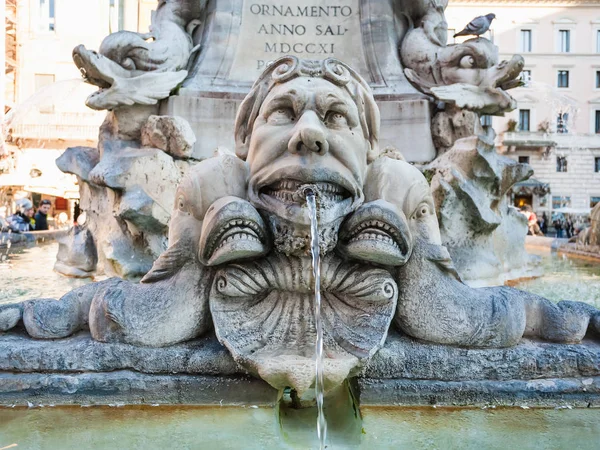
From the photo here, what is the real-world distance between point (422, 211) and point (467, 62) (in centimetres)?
321

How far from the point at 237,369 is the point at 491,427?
865mm

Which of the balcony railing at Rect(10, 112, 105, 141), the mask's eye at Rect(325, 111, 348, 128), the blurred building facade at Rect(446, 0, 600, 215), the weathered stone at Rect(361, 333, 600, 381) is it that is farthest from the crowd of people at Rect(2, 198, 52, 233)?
the blurred building facade at Rect(446, 0, 600, 215)

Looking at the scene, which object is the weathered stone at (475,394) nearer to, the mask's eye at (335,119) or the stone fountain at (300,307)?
the stone fountain at (300,307)

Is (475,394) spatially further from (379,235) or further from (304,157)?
(304,157)

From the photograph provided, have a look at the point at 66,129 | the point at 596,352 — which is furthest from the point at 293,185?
the point at 66,129

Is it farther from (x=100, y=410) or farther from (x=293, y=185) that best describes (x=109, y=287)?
(x=293, y=185)

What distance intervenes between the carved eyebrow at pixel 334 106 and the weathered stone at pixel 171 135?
102 inches

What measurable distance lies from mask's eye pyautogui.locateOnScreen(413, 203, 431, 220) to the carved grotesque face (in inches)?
9.7

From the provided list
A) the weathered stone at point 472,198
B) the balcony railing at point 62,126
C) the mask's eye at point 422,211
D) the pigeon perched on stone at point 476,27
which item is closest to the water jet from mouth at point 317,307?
the mask's eye at point 422,211

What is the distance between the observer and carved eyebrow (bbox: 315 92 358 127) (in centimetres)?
206

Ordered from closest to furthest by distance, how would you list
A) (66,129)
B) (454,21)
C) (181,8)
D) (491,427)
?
1. (491,427)
2. (181,8)
3. (66,129)
4. (454,21)

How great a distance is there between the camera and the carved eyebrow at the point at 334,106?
206 centimetres

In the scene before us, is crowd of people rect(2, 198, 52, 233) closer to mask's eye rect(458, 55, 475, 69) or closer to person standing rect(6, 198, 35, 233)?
person standing rect(6, 198, 35, 233)

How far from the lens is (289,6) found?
524 centimetres
